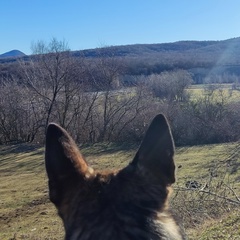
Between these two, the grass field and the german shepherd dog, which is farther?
the grass field

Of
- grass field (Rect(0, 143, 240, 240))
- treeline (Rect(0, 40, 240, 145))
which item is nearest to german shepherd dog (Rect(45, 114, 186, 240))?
grass field (Rect(0, 143, 240, 240))

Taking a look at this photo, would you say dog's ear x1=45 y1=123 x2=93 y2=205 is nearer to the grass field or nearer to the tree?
the grass field

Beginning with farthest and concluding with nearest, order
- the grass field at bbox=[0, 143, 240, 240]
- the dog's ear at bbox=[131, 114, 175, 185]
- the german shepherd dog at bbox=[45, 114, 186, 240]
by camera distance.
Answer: the grass field at bbox=[0, 143, 240, 240] → the dog's ear at bbox=[131, 114, 175, 185] → the german shepherd dog at bbox=[45, 114, 186, 240]

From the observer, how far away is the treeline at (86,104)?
126 feet

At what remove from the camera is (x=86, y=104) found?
140 feet

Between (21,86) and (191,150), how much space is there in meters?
21.0

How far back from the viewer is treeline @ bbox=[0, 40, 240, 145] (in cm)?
3847

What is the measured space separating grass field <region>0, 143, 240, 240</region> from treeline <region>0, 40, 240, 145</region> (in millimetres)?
4048

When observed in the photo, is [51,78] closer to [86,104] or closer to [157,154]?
[86,104]

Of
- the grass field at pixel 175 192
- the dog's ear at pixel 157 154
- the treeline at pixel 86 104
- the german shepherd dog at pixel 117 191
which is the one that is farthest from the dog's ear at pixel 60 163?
the treeline at pixel 86 104

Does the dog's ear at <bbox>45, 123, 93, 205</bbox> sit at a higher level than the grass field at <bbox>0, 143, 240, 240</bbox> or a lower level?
higher

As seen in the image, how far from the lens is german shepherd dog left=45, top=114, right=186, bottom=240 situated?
1770mm

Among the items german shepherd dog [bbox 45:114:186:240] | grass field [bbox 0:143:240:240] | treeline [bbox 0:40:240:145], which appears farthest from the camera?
treeline [bbox 0:40:240:145]

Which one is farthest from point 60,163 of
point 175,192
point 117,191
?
point 175,192
